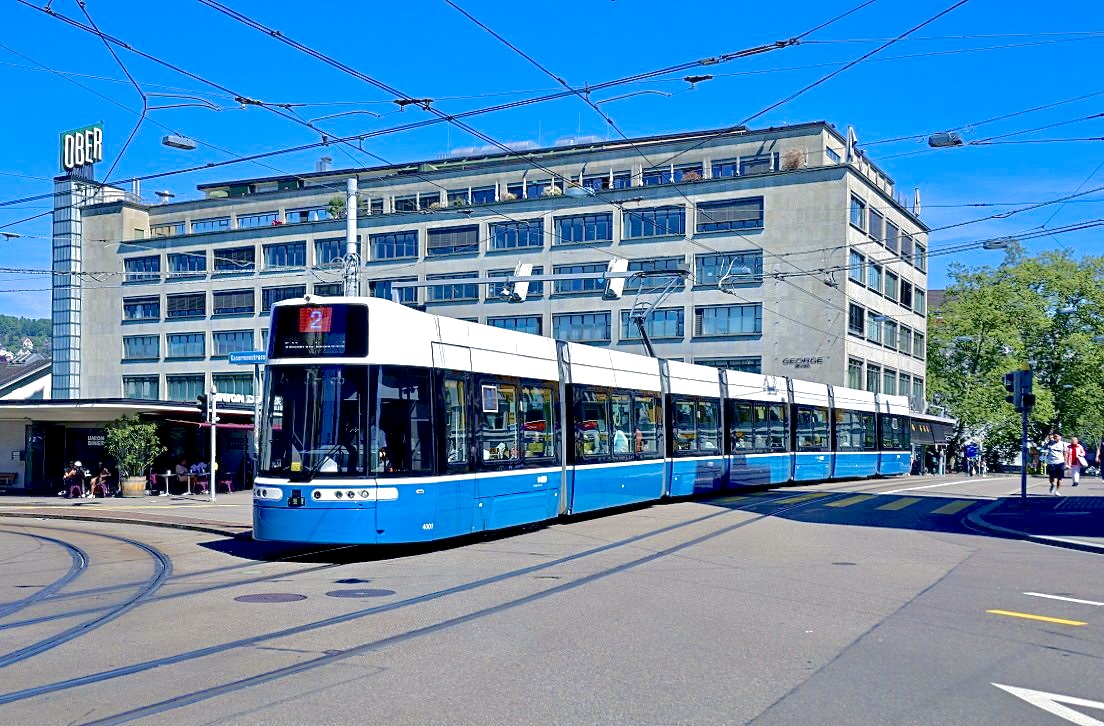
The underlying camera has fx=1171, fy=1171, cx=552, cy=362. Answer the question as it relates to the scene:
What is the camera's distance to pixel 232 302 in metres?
73.4

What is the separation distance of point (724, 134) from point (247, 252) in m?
30.8

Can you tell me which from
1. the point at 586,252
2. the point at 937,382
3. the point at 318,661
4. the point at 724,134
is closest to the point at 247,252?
the point at 586,252

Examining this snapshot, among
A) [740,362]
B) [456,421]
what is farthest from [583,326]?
[456,421]

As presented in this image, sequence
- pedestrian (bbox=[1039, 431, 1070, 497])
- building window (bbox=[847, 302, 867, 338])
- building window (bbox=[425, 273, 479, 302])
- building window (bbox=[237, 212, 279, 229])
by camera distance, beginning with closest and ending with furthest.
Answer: pedestrian (bbox=[1039, 431, 1070, 497]), building window (bbox=[847, 302, 867, 338]), building window (bbox=[425, 273, 479, 302]), building window (bbox=[237, 212, 279, 229])

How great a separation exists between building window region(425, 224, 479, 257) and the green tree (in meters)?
30.3

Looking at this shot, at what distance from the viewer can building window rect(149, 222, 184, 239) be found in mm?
78312

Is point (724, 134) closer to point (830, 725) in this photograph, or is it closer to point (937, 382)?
point (937, 382)

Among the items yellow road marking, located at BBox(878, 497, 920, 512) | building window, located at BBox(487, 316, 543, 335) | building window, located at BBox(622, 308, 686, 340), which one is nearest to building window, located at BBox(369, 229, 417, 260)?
building window, located at BBox(487, 316, 543, 335)

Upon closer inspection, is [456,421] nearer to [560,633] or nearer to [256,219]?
[560,633]

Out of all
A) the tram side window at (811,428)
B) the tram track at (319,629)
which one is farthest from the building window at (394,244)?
the tram track at (319,629)

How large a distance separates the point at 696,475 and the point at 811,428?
9887 mm

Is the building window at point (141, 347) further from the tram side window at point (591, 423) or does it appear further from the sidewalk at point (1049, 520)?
the tram side window at point (591, 423)

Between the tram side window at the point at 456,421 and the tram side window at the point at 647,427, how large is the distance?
23.9 feet

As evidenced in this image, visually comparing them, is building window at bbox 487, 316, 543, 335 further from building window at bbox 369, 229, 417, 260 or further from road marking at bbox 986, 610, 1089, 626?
road marking at bbox 986, 610, 1089, 626
